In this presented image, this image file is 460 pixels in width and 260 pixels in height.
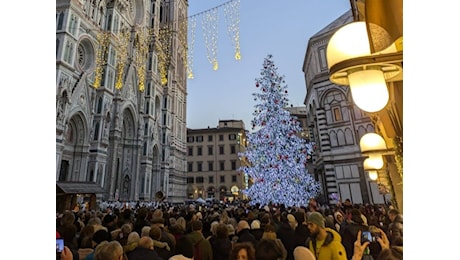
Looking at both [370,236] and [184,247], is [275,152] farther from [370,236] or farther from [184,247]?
[370,236]

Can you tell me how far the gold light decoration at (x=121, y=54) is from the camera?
20641 mm

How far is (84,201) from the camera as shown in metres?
14.3

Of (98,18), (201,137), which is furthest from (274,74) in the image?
(201,137)

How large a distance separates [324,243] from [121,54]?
901 inches

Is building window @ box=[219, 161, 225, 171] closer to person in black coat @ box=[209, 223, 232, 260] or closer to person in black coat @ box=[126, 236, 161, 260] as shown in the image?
person in black coat @ box=[209, 223, 232, 260]

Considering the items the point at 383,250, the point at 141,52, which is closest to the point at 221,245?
the point at 383,250

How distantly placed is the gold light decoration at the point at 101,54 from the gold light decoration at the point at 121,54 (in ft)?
4.68

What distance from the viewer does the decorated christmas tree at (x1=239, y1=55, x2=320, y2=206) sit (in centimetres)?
1016

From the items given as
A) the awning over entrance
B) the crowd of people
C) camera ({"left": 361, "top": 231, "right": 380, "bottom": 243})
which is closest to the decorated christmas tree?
the crowd of people

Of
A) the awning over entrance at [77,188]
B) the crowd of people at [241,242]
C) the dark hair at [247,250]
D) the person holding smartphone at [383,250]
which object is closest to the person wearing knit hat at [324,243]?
the crowd of people at [241,242]
